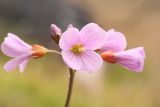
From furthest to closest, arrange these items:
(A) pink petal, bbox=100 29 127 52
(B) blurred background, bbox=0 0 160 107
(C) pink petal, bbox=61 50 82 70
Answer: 1. (B) blurred background, bbox=0 0 160 107
2. (A) pink petal, bbox=100 29 127 52
3. (C) pink petal, bbox=61 50 82 70

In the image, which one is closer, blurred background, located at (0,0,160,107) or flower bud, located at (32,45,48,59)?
flower bud, located at (32,45,48,59)

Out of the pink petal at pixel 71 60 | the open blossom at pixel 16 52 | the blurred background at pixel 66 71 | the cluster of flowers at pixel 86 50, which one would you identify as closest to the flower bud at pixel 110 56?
the cluster of flowers at pixel 86 50

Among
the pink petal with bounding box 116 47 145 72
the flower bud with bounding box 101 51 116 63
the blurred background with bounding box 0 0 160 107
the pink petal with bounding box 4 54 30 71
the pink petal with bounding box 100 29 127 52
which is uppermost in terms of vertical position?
the blurred background with bounding box 0 0 160 107

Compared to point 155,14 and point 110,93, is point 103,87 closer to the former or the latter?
point 110,93

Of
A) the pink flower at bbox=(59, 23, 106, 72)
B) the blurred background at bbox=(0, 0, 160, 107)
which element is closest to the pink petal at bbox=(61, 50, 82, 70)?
the pink flower at bbox=(59, 23, 106, 72)

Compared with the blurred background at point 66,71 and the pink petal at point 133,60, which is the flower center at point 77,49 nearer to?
the pink petal at point 133,60

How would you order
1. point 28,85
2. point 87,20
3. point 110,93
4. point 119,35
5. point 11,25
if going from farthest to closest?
point 87,20, point 11,25, point 110,93, point 28,85, point 119,35

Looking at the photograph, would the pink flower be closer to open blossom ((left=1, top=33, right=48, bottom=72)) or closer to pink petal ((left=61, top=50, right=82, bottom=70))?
pink petal ((left=61, top=50, right=82, bottom=70))

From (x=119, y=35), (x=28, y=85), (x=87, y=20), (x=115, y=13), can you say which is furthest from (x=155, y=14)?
(x=119, y=35)
